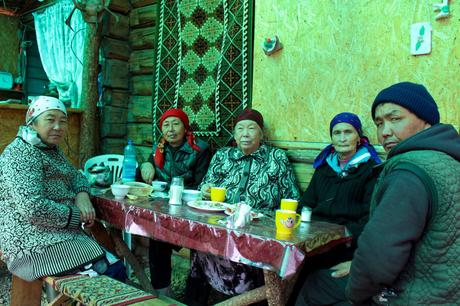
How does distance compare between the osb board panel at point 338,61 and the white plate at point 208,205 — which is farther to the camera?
the osb board panel at point 338,61

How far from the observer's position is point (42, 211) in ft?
8.32

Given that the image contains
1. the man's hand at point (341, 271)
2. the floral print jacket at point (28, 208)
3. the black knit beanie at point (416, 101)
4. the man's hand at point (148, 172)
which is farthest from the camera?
the man's hand at point (148, 172)

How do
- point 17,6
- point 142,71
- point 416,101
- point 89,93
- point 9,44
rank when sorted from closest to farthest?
point 416,101, point 89,93, point 142,71, point 17,6, point 9,44

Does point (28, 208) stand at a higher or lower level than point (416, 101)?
lower

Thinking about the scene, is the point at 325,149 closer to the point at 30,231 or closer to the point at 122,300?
the point at 122,300

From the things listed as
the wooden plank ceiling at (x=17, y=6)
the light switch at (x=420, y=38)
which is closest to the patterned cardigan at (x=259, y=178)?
the light switch at (x=420, y=38)

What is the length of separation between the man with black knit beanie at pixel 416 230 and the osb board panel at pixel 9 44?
321 inches

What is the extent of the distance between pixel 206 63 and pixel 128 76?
5.02 ft

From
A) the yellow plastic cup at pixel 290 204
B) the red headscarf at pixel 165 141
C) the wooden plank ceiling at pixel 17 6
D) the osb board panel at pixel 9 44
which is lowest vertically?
the yellow plastic cup at pixel 290 204

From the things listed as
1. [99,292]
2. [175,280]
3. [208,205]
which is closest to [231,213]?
[208,205]

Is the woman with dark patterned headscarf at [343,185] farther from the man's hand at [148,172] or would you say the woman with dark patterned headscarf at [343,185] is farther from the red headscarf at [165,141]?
the man's hand at [148,172]

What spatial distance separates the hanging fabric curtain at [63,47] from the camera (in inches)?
228

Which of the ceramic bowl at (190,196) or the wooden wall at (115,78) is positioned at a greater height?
the wooden wall at (115,78)

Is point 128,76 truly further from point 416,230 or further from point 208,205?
point 416,230
